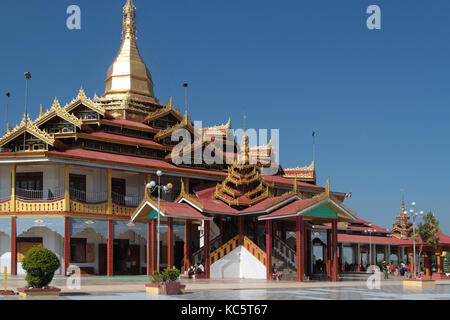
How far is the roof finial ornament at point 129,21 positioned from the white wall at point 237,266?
25.2 meters

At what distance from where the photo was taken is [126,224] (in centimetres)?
3750

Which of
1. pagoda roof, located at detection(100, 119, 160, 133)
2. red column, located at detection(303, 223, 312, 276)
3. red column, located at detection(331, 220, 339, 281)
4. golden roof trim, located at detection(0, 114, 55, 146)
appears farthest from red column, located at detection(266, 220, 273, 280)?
pagoda roof, located at detection(100, 119, 160, 133)

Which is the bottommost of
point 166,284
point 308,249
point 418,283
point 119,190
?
point 418,283

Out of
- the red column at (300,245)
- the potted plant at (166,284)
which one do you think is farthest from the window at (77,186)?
the potted plant at (166,284)

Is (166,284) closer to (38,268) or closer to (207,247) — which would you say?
(38,268)

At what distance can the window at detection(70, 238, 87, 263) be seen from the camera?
124 ft

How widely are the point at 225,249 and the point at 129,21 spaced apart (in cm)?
2650

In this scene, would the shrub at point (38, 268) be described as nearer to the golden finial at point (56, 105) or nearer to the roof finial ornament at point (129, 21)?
the golden finial at point (56, 105)

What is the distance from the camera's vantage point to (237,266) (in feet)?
118

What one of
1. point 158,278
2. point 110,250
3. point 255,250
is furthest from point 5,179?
point 158,278

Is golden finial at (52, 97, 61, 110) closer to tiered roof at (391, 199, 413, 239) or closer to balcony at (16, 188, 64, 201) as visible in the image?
balcony at (16, 188, 64, 201)

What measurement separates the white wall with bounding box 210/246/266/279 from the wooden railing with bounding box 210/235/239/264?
17cm
